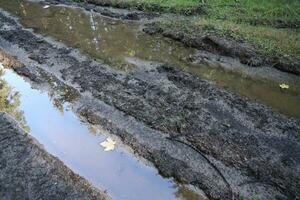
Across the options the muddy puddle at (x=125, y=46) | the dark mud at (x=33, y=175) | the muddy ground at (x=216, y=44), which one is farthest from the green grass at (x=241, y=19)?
the dark mud at (x=33, y=175)

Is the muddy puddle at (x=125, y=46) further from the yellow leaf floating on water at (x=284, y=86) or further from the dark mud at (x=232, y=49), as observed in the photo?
the dark mud at (x=232, y=49)

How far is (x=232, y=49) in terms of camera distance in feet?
26.0

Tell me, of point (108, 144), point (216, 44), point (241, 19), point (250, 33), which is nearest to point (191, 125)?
point (108, 144)

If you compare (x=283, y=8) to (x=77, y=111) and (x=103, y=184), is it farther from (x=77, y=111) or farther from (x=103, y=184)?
(x=103, y=184)

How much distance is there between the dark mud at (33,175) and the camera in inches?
171

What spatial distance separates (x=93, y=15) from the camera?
1098 centimetres

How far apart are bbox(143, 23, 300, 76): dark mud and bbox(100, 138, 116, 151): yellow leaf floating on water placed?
3.57m

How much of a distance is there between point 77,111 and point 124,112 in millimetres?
867

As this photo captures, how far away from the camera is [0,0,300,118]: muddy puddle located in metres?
6.63

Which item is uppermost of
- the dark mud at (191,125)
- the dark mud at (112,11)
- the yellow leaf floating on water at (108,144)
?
the dark mud at (191,125)

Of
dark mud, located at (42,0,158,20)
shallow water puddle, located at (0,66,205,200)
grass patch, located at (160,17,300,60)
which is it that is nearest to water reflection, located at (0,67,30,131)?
shallow water puddle, located at (0,66,205,200)

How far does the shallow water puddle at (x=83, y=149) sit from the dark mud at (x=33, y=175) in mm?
272

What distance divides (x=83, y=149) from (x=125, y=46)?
3.80 m

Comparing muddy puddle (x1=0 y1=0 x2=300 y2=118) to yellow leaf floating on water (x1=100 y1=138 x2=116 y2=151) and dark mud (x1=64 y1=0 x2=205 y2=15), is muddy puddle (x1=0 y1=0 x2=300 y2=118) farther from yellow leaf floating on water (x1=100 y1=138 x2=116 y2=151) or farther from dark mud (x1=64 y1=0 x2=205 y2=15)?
yellow leaf floating on water (x1=100 y1=138 x2=116 y2=151)
